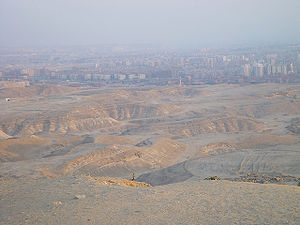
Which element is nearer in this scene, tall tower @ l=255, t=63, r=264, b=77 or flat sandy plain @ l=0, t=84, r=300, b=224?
flat sandy plain @ l=0, t=84, r=300, b=224

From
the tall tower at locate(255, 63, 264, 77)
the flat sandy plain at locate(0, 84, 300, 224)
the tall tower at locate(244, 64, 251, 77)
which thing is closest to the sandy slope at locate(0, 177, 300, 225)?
the flat sandy plain at locate(0, 84, 300, 224)

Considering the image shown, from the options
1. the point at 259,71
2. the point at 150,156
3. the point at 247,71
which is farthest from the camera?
the point at 247,71

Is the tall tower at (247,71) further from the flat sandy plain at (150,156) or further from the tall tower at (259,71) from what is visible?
the flat sandy plain at (150,156)

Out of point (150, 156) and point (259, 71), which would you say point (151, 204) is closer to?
point (150, 156)

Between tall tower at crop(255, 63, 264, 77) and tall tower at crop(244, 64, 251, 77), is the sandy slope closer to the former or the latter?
tall tower at crop(255, 63, 264, 77)

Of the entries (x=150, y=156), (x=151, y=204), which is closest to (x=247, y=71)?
(x=150, y=156)

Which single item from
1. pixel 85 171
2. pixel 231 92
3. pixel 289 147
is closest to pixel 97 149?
pixel 85 171
